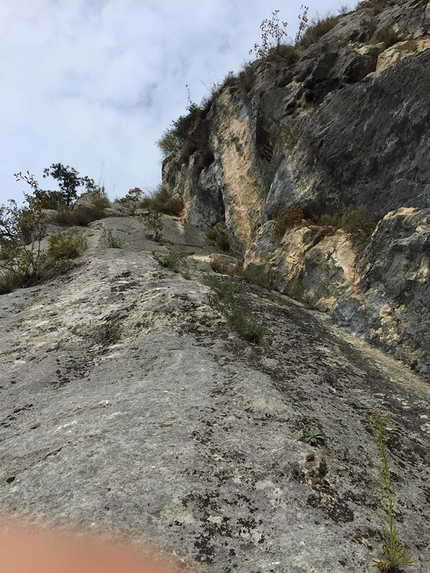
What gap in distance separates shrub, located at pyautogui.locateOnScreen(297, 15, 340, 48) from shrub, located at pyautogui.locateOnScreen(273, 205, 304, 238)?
5.78m

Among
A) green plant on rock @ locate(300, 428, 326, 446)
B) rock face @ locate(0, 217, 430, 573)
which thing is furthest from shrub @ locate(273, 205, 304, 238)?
green plant on rock @ locate(300, 428, 326, 446)

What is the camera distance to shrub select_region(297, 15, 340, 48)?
37.8ft

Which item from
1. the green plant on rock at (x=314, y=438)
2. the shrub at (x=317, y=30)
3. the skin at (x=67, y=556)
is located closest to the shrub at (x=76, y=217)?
the shrub at (x=317, y=30)

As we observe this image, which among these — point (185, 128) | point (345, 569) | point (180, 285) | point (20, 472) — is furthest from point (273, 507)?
point (185, 128)

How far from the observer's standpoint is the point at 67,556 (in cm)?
217

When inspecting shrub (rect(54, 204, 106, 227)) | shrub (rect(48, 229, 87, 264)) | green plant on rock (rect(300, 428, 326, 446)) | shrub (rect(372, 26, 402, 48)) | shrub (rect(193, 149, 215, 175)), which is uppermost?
shrub (rect(372, 26, 402, 48))

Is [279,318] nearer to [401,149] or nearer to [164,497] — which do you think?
[401,149]

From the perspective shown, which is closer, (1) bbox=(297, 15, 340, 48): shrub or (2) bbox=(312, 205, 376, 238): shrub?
(2) bbox=(312, 205, 376, 238): shrub

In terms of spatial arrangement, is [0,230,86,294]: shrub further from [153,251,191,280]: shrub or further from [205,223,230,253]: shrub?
[205,223,230,253]: shrub

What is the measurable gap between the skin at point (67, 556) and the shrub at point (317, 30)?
12963 mm

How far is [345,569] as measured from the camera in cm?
216

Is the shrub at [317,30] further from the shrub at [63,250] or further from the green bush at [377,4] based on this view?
the shrub at [63,250]

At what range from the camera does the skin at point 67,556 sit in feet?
6.83

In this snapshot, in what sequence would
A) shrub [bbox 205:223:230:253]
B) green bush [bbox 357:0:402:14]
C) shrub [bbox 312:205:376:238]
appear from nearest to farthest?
shrub [bbox 312:205:376:238] < green bush [bbox 357:0:402:14] < shrub [bbox 205:223:230:253]
